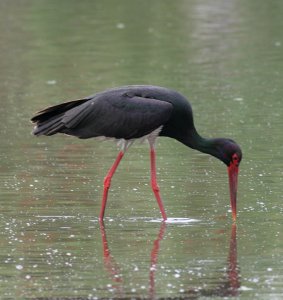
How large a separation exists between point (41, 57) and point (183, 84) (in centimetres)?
411

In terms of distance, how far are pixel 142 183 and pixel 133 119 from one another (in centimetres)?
128

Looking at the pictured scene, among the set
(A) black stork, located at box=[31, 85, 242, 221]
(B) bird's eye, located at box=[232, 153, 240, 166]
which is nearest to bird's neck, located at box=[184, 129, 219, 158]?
(A) black stork, located at box=[31, 85, 242, 221]

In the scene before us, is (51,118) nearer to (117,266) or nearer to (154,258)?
(154,258)

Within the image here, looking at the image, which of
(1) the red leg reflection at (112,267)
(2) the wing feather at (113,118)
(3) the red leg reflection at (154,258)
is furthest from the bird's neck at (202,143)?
(1) the red leg reflection at (112,267)

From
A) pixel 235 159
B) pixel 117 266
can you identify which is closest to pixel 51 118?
pixel 235 159

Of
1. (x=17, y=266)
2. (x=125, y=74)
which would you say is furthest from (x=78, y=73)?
(x=17, y=266)

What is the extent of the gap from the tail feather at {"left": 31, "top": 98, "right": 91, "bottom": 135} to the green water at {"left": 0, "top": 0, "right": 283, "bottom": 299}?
2.07 feet

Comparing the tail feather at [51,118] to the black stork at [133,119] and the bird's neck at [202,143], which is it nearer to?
the black stork at [133,119]

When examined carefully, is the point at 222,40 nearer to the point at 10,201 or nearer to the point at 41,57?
the point at 41,57

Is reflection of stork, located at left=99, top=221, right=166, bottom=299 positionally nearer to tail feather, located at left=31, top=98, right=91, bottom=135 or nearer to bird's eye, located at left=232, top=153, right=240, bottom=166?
bird's eye, located at left=232, top=153, right=240, bottom=166

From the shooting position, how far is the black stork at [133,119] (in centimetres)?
1048

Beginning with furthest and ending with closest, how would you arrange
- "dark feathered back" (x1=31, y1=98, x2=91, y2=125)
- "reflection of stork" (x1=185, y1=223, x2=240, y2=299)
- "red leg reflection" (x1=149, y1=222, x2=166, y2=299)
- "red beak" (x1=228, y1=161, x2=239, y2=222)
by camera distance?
"dark feathered back" (x1=31, y1=98, x2=91, y2=125) < "red beak" (x1=228, y1=161, x2=239, y2=222) < "red leg reflection" (x1=149, y1=222, x2=166, y2=299) < "reflection of stork" (x1=185, y1=223, x2=240, y2=299)

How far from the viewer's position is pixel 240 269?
8672mm

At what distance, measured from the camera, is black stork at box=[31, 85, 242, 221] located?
1048cm
